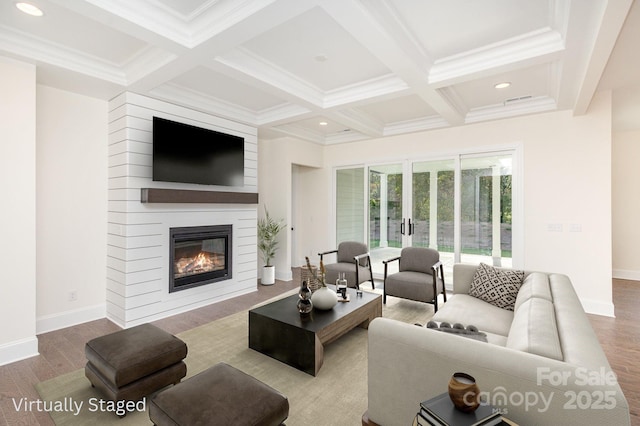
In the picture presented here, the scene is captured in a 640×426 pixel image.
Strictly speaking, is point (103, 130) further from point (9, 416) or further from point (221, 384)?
point (221, 384)

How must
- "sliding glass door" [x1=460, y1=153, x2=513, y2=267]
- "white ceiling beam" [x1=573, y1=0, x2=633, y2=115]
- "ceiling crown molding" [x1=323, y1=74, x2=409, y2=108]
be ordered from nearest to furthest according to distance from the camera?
1. "white ceiling beam" [x1=573, y1=0, x2=633, y2=115]
2. "ceiling crown molding" [x1=323, y1=74, x2=409, y2=108]
3. "sliding glass door" [x1=460, y1=153, x2=513, y2=267]

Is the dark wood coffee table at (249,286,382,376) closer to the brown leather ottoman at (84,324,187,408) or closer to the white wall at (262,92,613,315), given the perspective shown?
the brown leather ottoman at (84,324,187,408)

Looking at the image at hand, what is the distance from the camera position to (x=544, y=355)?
1.38m

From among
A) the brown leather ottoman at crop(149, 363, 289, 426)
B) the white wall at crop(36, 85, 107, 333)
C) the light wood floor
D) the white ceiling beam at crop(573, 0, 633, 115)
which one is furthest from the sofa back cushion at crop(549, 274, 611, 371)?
the white wall at crop(36, 85, 107, 333)

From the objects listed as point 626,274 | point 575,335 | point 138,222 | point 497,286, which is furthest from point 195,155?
point 626,274

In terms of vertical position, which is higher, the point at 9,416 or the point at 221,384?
the point at 221,384

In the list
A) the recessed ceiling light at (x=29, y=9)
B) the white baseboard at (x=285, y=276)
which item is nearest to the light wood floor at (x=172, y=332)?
the white baseboard at (x=285, y=276)

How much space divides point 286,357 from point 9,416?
1.90 m

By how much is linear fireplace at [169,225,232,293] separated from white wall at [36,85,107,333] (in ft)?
2.74

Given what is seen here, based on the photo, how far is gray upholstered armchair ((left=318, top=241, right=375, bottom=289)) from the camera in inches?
179

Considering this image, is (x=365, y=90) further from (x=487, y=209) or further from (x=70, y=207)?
(x=70, y=207)

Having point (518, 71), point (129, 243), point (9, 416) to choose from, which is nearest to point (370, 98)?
point (518, 71)

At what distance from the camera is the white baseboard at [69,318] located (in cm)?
342

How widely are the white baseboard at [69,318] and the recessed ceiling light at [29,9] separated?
3022 millimetres
